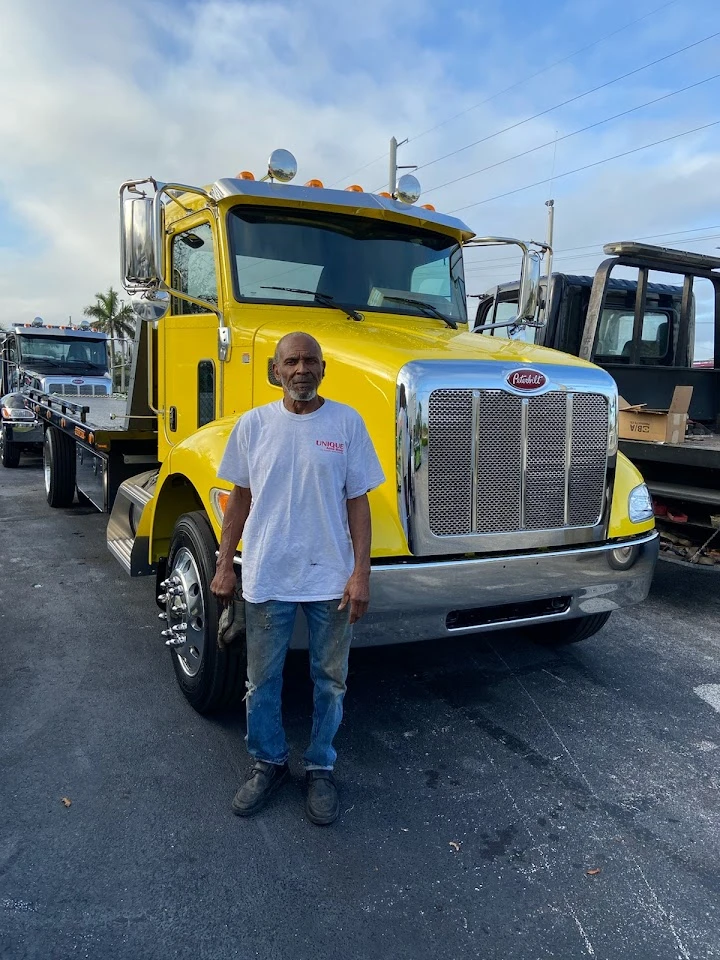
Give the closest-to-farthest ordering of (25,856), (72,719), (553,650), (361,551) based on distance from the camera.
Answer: (25,856) < (361,551) < (72,719) < (553,650)

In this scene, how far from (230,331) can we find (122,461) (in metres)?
2.42

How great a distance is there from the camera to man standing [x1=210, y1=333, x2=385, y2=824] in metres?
2.70

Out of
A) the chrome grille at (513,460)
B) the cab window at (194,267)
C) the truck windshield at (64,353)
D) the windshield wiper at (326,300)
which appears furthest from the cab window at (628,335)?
the truck windshield at (64,353)

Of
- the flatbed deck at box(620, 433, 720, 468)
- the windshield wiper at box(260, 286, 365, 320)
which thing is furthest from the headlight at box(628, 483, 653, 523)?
the windshield wiper at box(260, 286, 365, 320)

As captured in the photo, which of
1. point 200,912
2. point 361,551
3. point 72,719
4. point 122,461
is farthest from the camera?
point 122,461

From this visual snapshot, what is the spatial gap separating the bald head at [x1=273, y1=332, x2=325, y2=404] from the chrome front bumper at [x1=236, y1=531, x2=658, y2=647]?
789mm

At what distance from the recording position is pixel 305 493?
8.89 ft

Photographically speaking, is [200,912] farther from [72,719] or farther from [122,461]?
[122,461]

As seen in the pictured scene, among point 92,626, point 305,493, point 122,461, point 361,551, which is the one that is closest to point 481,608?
point 361,551

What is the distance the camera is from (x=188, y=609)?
3.61 metres

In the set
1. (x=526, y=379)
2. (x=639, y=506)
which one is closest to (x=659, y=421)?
(x=639, y=506)

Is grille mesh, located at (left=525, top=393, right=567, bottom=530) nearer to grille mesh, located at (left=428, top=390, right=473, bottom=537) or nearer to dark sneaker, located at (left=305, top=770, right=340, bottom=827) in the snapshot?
grille mesh, located at (left=428, top=390, right=473, bottom=537)

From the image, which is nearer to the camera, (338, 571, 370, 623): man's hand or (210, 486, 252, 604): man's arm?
(338, 571, 370, 623): man's hand

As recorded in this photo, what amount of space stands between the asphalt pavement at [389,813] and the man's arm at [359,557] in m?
0.85
